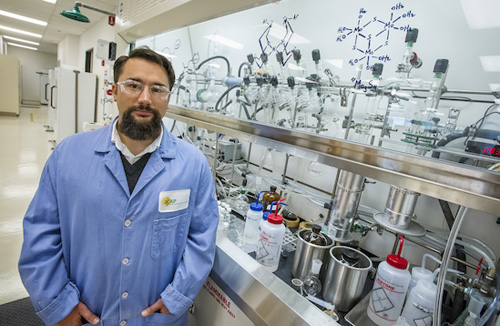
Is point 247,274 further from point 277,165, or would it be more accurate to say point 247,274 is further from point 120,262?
point 277,165

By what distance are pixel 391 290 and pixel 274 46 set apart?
184 centimetres

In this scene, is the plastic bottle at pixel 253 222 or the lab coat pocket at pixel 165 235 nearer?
the lab coat pocket at pixel 165 235

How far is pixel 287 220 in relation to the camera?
5.33ft

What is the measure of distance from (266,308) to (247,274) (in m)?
0.13

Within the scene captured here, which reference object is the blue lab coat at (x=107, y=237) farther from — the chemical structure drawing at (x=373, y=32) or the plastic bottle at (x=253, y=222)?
the chemical structure drawing at (x=373, y=32)

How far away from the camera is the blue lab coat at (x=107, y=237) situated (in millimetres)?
865

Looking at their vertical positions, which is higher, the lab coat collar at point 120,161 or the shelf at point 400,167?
the shelf at point 400,167

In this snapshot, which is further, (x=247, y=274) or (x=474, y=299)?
(x=247, y=274)

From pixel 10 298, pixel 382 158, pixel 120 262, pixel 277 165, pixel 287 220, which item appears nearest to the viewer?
pixel 382 158

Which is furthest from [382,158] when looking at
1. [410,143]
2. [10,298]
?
[10,298]

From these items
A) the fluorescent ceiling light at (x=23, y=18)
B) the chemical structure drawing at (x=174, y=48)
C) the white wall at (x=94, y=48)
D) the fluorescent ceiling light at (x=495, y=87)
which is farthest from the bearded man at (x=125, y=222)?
the fluorescent ceiling light at (x=23, y=18)

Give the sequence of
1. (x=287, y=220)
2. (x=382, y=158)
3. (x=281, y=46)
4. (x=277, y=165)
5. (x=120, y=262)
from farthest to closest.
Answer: (x=277, y=165), (x=281, y=46), (x=287, y=220), (x=120, y=262), (x=382, y=158)

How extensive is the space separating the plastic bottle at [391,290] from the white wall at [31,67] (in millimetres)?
17912

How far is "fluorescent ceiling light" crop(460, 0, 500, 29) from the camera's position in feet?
3.34
